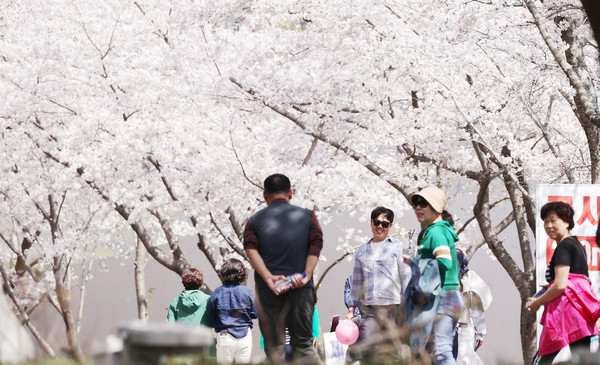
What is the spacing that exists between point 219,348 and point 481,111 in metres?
4.50

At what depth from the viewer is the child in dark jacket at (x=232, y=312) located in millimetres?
6574

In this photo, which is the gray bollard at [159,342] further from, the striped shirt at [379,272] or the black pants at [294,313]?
the striped shirt at [379,272]

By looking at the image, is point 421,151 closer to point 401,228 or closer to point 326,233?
point 401,228

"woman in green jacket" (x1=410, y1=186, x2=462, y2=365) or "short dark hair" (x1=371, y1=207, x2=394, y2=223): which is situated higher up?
"short dark hair" (x1=371, y1=207, x2=394, y2=223)

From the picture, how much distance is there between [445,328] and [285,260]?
3.40ft

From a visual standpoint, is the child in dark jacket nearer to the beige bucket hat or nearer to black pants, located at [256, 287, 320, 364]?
black pants, located at [256, 287, 320, 364]

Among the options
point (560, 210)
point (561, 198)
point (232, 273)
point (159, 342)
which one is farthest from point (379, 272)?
point (159, 342)

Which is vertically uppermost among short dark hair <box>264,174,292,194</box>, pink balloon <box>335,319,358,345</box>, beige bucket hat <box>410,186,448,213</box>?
short dark hair <box>264,174,292,194</box>

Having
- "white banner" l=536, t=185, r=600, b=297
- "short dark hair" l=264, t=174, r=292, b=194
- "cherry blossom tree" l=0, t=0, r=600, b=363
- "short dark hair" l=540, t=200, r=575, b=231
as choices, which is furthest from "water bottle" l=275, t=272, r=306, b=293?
"cherry blossom tree" l=0, t=0, r=600, b=363

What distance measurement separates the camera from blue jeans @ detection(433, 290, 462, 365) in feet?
15.1

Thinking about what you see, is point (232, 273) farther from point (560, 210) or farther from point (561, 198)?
point (560, 210)

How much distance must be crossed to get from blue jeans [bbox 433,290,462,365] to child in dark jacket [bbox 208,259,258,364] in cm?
231

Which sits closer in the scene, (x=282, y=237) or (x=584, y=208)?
(x=282, y=237)

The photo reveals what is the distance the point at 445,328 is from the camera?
15.3 ft
